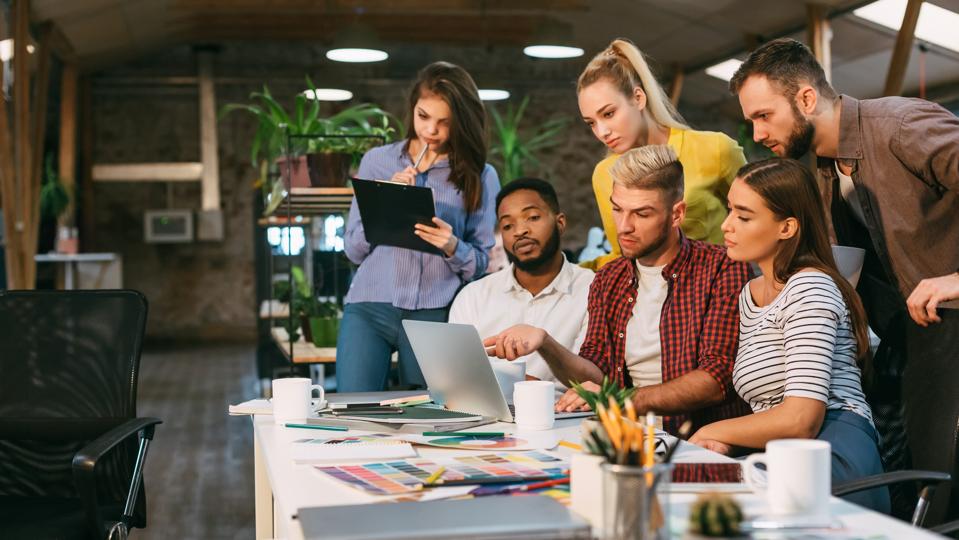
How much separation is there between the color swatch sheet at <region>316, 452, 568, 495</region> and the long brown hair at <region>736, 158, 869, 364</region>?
0.72 meters

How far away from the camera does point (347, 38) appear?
8250mm

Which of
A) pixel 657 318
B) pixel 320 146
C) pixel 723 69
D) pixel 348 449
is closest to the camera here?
pixel 348 449

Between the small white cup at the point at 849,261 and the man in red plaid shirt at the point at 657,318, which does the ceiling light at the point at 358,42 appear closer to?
the man in red plaid shirt at the point at 657,318

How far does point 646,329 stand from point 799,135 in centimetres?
54

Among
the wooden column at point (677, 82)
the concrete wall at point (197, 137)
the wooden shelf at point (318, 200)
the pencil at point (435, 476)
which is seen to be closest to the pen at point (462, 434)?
the pencil at point (435, 476)

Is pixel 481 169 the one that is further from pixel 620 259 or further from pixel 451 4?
pixel 451 4

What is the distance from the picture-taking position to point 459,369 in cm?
207

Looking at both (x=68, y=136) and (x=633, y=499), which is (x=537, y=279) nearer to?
(x=633, y=499)

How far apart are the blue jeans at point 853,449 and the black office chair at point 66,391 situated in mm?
1412

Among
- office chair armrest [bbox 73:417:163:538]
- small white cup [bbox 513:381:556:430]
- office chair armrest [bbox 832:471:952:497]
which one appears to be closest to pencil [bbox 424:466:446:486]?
small white cup [bbox 513:381:556:430]

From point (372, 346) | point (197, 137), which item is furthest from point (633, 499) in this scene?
point (197, 137)

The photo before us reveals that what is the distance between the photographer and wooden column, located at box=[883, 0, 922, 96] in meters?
7.36

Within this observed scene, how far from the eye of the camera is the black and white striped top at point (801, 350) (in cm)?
195

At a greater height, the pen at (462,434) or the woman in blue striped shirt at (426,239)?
the woman in blue striped shirt at (426,239)
